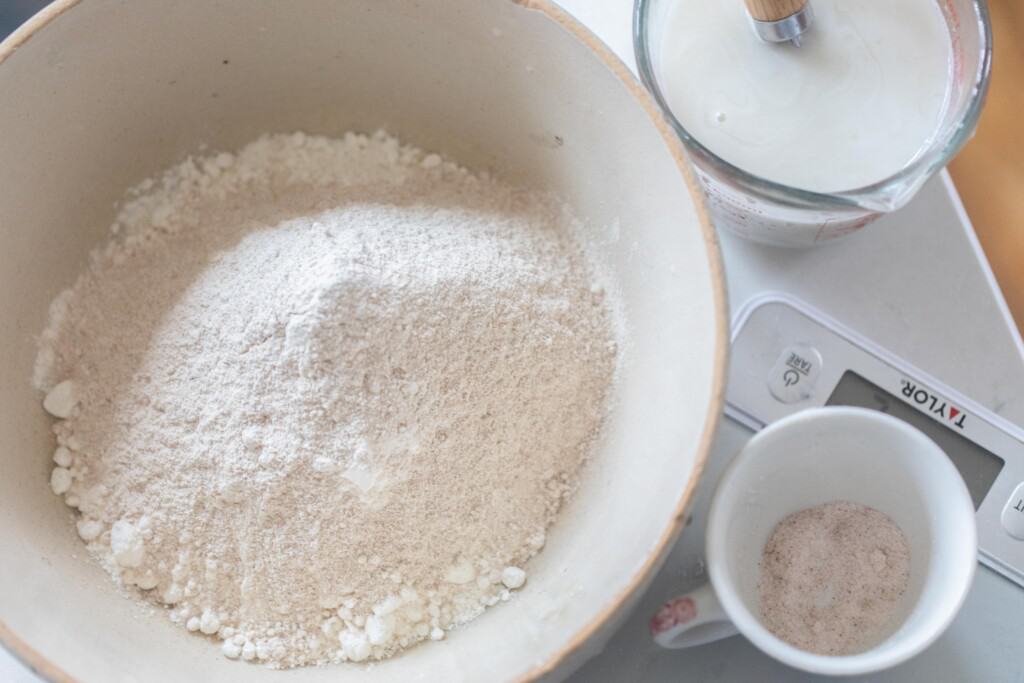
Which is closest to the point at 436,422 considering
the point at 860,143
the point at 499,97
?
the point at 499,97

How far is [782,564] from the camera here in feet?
2.08

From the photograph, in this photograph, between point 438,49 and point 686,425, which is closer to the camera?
point 686,425

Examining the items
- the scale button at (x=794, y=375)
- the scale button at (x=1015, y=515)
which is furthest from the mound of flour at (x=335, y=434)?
the scale button at (x=1015, y=515)

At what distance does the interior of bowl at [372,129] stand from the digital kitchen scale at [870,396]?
112 mm

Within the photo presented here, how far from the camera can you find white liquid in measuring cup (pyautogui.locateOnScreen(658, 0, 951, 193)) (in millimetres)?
643

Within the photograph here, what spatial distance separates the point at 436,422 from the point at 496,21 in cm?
25

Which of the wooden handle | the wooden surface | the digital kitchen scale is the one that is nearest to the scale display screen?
the digital kitchen scale

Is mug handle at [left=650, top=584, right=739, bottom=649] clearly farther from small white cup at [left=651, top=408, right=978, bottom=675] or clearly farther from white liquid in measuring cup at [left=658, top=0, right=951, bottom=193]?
white liquid in measuring cup at [left=658, top=0, right=951, bottom=193]

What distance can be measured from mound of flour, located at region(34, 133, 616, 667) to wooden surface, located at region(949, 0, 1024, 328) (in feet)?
1.05

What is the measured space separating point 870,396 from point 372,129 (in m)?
0.42

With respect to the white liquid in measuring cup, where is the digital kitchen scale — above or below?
below

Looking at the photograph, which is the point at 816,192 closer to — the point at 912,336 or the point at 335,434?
the point at 912,336

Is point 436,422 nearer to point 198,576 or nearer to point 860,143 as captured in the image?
point 198,576

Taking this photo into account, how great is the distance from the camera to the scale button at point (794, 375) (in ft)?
2.30
